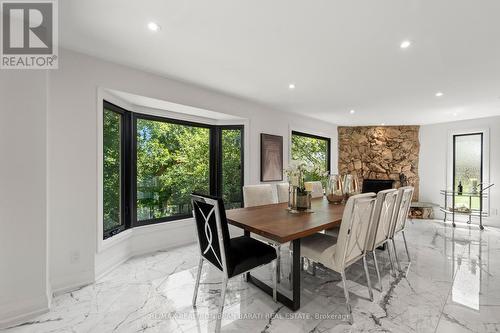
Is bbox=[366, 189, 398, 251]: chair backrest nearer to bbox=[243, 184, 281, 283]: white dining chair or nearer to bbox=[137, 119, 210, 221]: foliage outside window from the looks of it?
bbox=[243, 184, 281, 283]: white dining chair

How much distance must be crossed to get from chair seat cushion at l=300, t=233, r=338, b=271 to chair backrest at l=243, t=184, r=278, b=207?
85 centimetres

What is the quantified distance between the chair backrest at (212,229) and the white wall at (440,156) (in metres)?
6.02

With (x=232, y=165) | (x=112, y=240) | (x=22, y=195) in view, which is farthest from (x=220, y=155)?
(x=22, y=195)

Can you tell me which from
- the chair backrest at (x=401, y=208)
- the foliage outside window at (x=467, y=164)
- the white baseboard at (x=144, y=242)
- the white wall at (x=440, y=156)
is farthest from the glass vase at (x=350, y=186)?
the white wall at (x=440, y=156)

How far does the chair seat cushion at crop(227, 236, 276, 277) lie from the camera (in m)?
1.69

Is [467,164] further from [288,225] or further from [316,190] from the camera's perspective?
[288,225]

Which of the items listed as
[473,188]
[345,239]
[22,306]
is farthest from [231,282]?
[473,188]

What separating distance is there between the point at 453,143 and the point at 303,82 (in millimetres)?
4678

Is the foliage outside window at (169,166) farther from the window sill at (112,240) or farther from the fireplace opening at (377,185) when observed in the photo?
the fireplace opening at (377,185)

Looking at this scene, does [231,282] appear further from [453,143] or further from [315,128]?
[453,143]

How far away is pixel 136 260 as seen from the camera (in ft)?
9.42

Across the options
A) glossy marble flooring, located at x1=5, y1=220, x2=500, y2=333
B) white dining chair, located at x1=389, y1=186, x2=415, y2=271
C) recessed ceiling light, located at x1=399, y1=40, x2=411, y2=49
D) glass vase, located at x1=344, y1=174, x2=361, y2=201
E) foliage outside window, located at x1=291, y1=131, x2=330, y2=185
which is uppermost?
recessed ceiling light, located at x1=399, y1=40, x2=411, y2=49

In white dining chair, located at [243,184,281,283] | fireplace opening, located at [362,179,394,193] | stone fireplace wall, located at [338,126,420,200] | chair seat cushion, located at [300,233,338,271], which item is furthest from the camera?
stone fireplace wall, located at [338,126,420,200]

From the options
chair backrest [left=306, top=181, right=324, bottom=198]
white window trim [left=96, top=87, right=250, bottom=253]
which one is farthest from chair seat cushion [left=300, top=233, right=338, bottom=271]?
white window trim [left=96, top=87, right=250, bottom=253]
